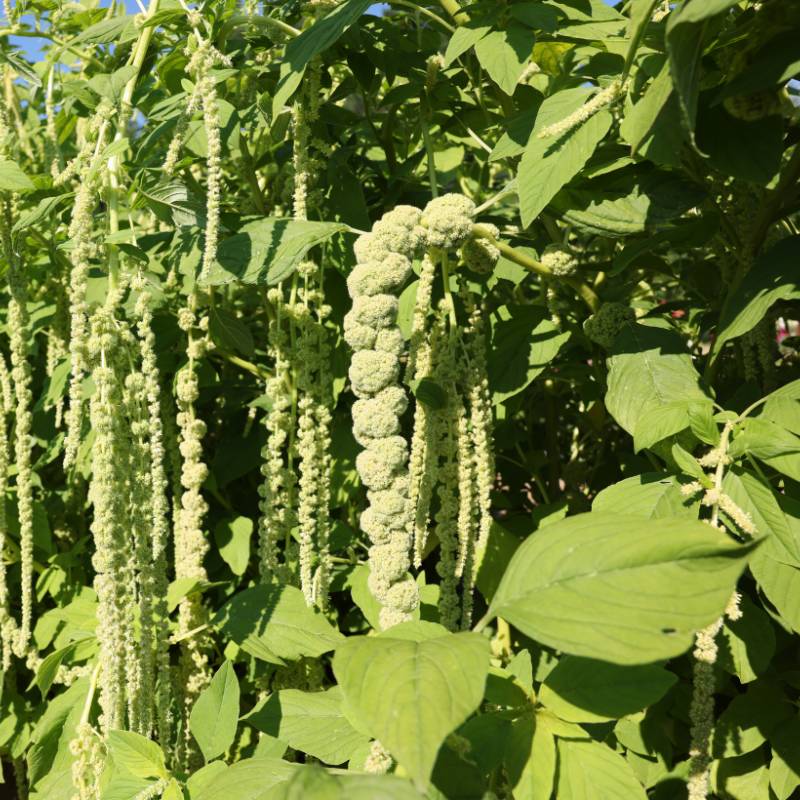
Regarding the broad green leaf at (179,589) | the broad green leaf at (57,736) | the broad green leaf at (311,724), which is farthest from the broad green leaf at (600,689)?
the broad green leaf at (57,736)

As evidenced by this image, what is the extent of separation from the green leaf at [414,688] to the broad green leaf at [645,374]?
0.67 m

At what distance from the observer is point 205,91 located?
54.4 inches

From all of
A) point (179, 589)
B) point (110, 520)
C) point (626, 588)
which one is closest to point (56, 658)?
point (179, 589)

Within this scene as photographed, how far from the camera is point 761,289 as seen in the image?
4.64 feet

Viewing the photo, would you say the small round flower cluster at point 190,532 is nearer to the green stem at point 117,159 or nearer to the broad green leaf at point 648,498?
the green stem at point 117,159

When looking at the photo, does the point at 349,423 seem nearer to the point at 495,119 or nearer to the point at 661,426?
the point at 495,119

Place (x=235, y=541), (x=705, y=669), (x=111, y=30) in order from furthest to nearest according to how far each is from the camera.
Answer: (x=235, y=541), (x=111, y=30), (x=705, y=669)

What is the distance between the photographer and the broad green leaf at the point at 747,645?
1560mm

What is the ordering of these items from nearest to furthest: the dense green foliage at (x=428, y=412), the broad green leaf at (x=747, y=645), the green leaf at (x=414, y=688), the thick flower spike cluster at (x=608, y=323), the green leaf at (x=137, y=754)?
the green leaf at (x=414, y=688) → the dense green foliage at (x=428, y=412) → the green leaf at (x=137, y=754) → the broad green leaf at (x=747, y=645) → the thick flower spike cluster at (x=608, y=323)

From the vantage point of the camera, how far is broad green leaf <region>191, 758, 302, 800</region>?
1098 mm

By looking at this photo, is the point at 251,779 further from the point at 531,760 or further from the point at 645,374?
the point at 645,374

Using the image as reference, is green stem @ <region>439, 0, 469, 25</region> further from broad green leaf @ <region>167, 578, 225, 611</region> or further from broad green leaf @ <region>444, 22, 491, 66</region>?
broad green leaf @ <region>167, 578, 225, 611</region>

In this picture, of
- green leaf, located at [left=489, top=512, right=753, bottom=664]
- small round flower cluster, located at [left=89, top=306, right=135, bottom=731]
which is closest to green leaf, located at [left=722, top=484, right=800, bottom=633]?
green leaf, located at [left=489, top=512, right=753, bottom=664]

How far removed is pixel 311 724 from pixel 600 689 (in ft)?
1.72
